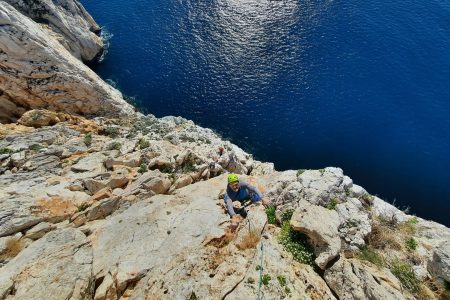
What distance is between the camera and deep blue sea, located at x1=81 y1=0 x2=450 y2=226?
49.8 meters

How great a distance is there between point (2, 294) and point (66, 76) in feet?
114

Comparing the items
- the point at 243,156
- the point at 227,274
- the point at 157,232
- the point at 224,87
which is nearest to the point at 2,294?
the point at 157,232

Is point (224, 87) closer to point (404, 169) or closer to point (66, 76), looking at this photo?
point (66, 76)

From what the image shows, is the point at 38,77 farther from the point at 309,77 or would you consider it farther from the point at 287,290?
the point at 287,290

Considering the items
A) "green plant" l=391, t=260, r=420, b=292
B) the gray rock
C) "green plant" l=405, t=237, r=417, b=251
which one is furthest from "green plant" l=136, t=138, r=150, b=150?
"green plant" l=391, t=260, r=420, b=292

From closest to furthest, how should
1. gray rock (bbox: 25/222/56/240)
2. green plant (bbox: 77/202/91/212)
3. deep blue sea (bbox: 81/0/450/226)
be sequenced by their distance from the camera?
gray rock (bbox: 25/222/56/240), green plant (bbox: 77/202/91/212), deep blue sea (bbox: 81/0/450/226)

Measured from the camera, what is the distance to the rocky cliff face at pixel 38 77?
143 feet

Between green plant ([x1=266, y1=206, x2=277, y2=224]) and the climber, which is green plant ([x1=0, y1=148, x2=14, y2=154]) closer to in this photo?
the climber

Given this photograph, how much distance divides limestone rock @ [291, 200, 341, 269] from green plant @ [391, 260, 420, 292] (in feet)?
11.0

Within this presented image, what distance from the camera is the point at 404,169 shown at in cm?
4812

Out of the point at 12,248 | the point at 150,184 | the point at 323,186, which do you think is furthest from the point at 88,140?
the point at 323,186

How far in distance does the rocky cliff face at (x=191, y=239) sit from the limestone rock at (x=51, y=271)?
0.20 feet

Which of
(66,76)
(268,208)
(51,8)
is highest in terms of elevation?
(51,8)

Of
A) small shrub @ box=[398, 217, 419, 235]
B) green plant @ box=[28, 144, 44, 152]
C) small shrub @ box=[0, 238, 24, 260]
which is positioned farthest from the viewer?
green plant @ box=[28, 144, 44, 152]
